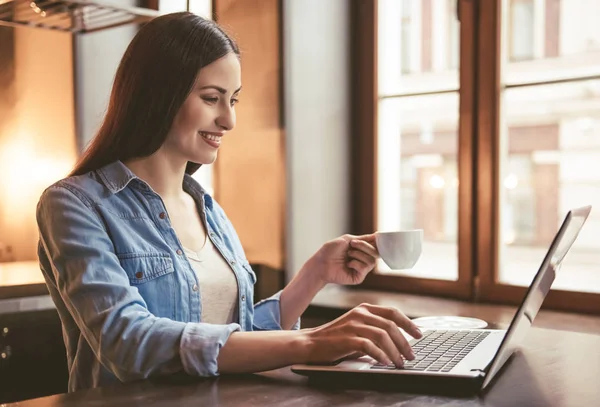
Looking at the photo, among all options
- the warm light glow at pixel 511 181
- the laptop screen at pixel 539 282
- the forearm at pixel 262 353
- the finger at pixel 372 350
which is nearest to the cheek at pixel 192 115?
the forearm at pixel 262 353

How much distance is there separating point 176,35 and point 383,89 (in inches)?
60.7

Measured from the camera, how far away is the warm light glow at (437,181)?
2.63 meters

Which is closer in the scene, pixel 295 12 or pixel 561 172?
pixel 561 172

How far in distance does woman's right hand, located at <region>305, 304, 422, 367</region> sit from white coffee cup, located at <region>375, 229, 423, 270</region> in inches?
6.3

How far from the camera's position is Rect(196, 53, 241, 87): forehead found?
1.37m

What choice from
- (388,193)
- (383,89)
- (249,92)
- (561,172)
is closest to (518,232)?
(561,172)

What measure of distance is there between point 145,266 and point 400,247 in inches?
17.1

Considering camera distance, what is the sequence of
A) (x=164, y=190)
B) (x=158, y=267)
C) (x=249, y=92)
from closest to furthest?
(x=158, y=267) < (x=164, y=190) < (x=249, y=92)

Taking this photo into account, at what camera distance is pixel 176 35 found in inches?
53.3

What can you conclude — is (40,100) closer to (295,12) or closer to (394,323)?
(295,12)

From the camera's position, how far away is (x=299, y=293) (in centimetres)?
151

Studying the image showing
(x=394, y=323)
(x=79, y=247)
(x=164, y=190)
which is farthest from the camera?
(x=164, y=190)

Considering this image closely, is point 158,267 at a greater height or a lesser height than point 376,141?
lesser

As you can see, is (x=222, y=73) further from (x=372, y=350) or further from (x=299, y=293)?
(x=372, y=350)
